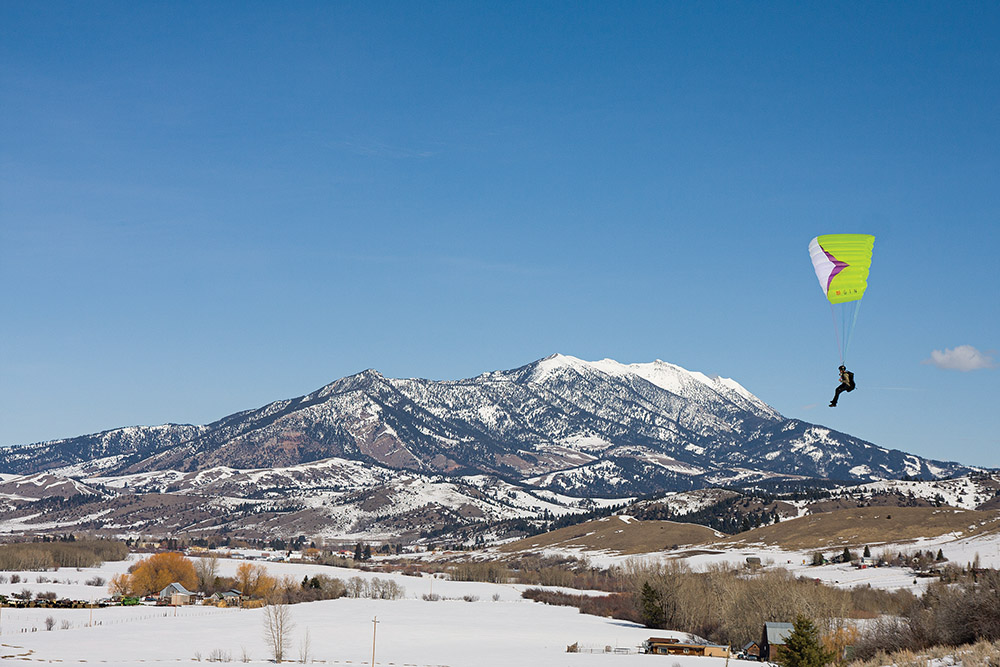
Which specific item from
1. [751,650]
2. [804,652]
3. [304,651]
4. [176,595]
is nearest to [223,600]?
[176,595]

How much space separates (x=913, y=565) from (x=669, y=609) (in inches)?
2748

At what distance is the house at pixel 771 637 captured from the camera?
108 meters

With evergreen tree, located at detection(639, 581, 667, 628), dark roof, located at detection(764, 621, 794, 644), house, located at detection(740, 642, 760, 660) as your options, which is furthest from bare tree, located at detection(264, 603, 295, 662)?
evergreen tree, located at detection(639, 581, 667, 628)

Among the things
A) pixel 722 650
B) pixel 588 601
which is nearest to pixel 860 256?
pixel 722 650

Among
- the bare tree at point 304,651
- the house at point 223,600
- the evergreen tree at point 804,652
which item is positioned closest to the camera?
the evergreen tree at point 804,652

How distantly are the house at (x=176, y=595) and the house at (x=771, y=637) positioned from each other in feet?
409

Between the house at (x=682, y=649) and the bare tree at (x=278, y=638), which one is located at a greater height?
the bare tree at (x=278, y=638)

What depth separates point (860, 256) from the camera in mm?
53344

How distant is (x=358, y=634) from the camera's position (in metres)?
137

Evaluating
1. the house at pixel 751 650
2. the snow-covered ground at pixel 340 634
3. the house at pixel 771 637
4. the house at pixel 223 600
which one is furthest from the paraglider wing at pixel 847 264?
the house at pixel 223 600

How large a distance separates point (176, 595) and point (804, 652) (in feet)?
483

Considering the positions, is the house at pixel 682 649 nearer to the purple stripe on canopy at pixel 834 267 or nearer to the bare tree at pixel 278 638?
the bare tree at pixel 278 638

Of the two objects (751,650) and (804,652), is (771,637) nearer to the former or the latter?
(751,650)

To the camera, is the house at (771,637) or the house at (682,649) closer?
the house at (771,637)
